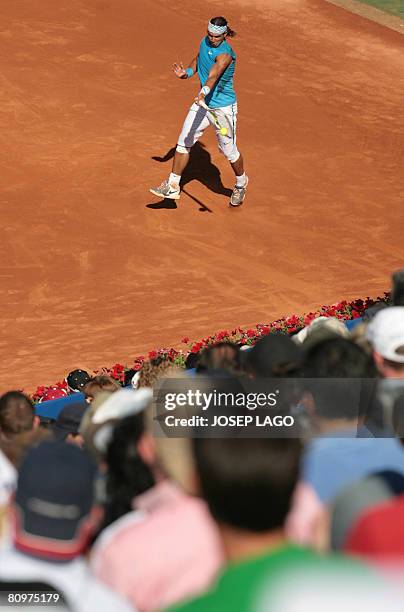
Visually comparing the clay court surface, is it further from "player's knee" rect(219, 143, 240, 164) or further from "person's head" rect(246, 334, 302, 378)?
"person's head" rect(246, 334, 302, 378)

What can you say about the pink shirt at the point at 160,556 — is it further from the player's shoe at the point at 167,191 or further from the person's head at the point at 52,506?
the player's shoe at the point at 167,191

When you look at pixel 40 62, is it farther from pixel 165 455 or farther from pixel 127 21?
pixel 165 455

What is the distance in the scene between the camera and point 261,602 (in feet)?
7.67

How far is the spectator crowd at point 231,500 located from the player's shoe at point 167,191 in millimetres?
7789

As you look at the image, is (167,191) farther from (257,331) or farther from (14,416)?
(14,416)

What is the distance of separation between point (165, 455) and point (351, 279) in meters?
8.26

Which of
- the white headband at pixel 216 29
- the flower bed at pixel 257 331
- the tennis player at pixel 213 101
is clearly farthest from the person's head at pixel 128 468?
the white headband at pixel 216 29

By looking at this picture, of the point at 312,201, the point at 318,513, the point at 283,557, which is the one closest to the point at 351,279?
the point at 312,201

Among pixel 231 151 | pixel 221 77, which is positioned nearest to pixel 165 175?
pixel 231 151

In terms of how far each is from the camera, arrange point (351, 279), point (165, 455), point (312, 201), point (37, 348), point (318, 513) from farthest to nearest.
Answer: point (312, 201), point (351, 279), point (37, 348), point (165, 455), point (318, 513)

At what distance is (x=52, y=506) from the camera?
3.57 meters

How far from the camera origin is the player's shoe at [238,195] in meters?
13.6

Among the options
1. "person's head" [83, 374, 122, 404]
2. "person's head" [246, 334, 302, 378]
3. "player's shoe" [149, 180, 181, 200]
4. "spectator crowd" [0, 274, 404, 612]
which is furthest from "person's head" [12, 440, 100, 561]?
"player's shoe" [149, 180, 181, 200]

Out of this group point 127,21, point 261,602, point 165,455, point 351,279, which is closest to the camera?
point 261,602
